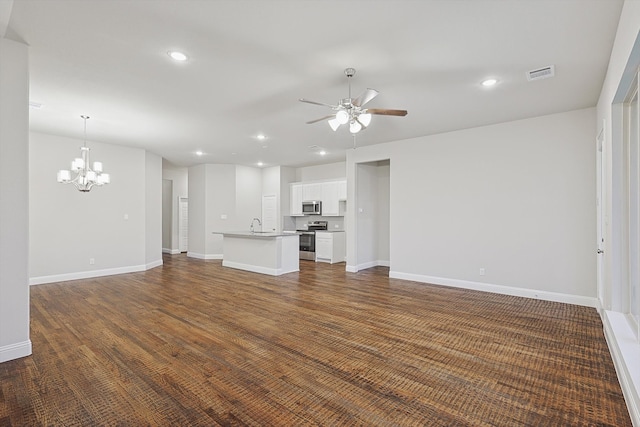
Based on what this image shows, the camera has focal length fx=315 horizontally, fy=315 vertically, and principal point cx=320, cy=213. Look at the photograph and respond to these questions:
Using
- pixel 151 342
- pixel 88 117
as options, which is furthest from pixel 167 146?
pixel 151 342

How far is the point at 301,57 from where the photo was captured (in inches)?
119

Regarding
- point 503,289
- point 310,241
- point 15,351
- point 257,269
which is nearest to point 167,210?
point 310,241

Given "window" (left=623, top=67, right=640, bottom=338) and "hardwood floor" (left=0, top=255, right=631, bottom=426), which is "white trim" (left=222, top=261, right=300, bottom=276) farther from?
"window" (left=623, top=67, right=640, bottom=338)

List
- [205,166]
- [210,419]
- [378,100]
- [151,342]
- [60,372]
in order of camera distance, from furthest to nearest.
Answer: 1. [205,166]
2. [378,100]
3. [151,342]
4. [60,372]
5. [210,419]

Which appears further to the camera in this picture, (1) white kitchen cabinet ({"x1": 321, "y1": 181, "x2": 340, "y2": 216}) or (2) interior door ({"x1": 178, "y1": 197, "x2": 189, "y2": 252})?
(2) interior door ({"x1": 178, "y1": 197, "x2": 189, "y2": 252})

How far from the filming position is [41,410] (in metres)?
2.08

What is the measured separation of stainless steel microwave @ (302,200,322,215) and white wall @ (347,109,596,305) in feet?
9.97

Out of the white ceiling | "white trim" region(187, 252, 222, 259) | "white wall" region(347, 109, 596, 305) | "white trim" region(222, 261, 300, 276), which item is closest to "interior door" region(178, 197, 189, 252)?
"white trim" region(187, 252, 222, 259)

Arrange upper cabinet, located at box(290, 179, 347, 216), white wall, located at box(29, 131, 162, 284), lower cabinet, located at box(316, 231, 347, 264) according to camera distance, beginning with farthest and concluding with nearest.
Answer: upper cabinet, located at box(290, 179, 347, 216)
lower cabinet, located at box(316, 231, 347, 264)
white wall, located at box(29, 131, 162, 284)

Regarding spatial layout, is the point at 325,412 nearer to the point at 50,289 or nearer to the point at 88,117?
the point at 88,117

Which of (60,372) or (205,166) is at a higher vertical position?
(205,166)

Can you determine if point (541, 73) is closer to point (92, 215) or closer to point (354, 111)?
point (354, 111)

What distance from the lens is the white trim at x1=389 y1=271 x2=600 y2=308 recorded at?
14.7 ft

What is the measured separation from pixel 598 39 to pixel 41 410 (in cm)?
511
